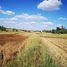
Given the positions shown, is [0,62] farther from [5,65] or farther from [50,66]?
[50,66]

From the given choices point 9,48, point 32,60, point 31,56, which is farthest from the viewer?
point 9,48

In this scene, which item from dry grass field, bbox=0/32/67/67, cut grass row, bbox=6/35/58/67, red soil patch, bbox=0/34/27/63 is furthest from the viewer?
red soil patch, bbox=0/34/27/63

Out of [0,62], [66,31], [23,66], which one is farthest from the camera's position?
[66,31]

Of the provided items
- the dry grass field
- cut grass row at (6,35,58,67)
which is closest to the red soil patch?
the dry grass field

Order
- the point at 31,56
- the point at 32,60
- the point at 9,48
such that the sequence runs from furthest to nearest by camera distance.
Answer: the point at 9,48 < the point at 31,56 < the point at 32,60

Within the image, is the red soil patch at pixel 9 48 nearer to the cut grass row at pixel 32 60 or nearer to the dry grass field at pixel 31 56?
the dry grass field at pixel 31 56

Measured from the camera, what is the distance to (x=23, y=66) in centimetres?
1009

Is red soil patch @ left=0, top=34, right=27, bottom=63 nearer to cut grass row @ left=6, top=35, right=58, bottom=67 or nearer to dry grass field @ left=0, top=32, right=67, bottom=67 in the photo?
dry grass field @ left=0, top=32, right=67, bottom=67

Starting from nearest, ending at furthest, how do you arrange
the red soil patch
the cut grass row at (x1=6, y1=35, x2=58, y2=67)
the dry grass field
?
the cut grass row at (x1=6, y1=35, x2=58, y2=67), the dry grass field, the red soil patch

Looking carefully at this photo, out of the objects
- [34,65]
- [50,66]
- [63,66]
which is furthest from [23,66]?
[63,66]

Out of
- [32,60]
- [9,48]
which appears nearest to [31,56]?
[32,60]

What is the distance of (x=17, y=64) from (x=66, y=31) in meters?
128

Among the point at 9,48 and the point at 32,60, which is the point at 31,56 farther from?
the point at 9,48

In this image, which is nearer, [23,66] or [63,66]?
[23,66]
